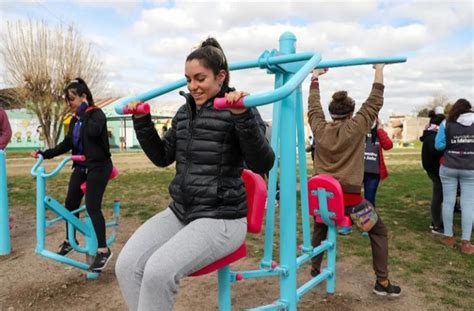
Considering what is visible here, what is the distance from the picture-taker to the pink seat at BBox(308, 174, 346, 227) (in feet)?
9.55

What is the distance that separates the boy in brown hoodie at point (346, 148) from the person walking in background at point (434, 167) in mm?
2286

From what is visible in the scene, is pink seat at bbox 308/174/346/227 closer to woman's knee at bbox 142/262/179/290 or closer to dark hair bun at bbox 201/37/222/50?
dark hair bun at bbox 201/37/222/50

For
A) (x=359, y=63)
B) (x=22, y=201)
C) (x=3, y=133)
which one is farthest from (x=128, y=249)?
(x=22, y=201)

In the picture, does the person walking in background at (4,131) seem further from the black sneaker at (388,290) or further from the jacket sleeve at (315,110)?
the black sneaker at (388,290)

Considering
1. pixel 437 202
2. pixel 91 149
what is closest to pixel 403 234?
pixel 437 202

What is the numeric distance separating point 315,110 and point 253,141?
5.06ft

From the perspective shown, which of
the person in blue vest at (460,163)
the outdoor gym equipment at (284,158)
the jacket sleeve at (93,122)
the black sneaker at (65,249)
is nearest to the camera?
the outdoor gym equipment at (284,158)

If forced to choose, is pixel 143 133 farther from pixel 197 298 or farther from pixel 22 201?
pixel 22 201

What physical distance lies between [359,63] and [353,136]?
1.88 ft

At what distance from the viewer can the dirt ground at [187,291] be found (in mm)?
3133

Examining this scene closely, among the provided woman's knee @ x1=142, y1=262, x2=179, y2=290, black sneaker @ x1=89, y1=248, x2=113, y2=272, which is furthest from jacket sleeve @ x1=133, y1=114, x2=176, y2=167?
black sneaker @ x1=89, y1=248, x2=113, y2=272

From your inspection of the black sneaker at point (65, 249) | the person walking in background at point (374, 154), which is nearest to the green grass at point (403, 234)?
the person walking in background at point (374, 154)

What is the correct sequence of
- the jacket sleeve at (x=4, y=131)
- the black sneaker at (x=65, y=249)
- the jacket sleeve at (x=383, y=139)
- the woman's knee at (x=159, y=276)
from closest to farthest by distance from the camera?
the woman's knee at (x=159, y=276)
the black sneaker at (x=65, y=249)
the jacket sleeve at (x=4, y=131)
the jacket sleeve at (x=383, y=139)

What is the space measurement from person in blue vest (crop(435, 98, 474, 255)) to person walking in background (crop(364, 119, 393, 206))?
0.64 m
